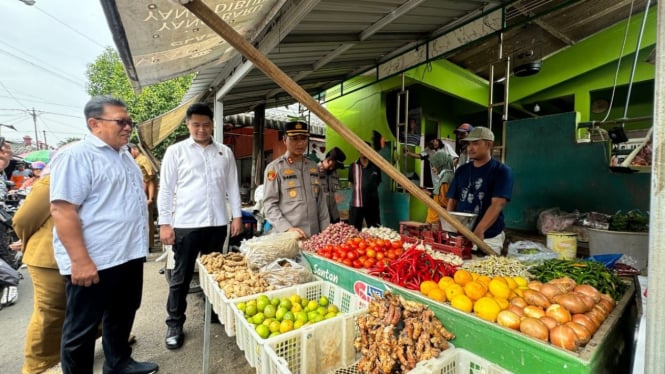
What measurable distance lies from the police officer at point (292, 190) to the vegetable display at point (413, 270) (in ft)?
3.81

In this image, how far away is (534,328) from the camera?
1.25 m

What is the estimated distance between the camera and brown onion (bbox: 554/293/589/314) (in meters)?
1.39

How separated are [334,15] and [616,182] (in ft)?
17.4

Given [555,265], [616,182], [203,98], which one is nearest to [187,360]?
[555,265]

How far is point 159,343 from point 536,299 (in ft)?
11.4

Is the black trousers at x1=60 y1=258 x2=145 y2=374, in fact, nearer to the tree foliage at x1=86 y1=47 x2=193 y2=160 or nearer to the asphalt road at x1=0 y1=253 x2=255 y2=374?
the asphalt road at x1=0 y1=253 x2=255 y2=374

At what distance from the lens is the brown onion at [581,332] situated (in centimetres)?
120

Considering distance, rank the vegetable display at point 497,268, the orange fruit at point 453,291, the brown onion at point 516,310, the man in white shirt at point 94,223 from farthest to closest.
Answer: the vegetable display at point 497,268 → the man in white shirt at point 94,223 → the orange fruit at point 453,291 → the brown onion at point 516,310

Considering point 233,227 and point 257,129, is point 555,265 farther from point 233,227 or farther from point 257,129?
point 257,129

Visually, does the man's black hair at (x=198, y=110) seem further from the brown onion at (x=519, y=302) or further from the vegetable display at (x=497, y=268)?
the brown onion at (x=519, y=302)

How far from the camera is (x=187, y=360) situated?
2.94 m

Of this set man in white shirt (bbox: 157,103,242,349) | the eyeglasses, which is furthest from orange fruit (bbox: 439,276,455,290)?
the eyeglasses

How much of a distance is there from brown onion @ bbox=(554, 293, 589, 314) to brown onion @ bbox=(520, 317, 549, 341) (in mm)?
243

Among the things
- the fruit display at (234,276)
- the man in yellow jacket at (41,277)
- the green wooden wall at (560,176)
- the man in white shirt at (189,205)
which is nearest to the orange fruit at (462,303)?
the fruit display at (234,276)
